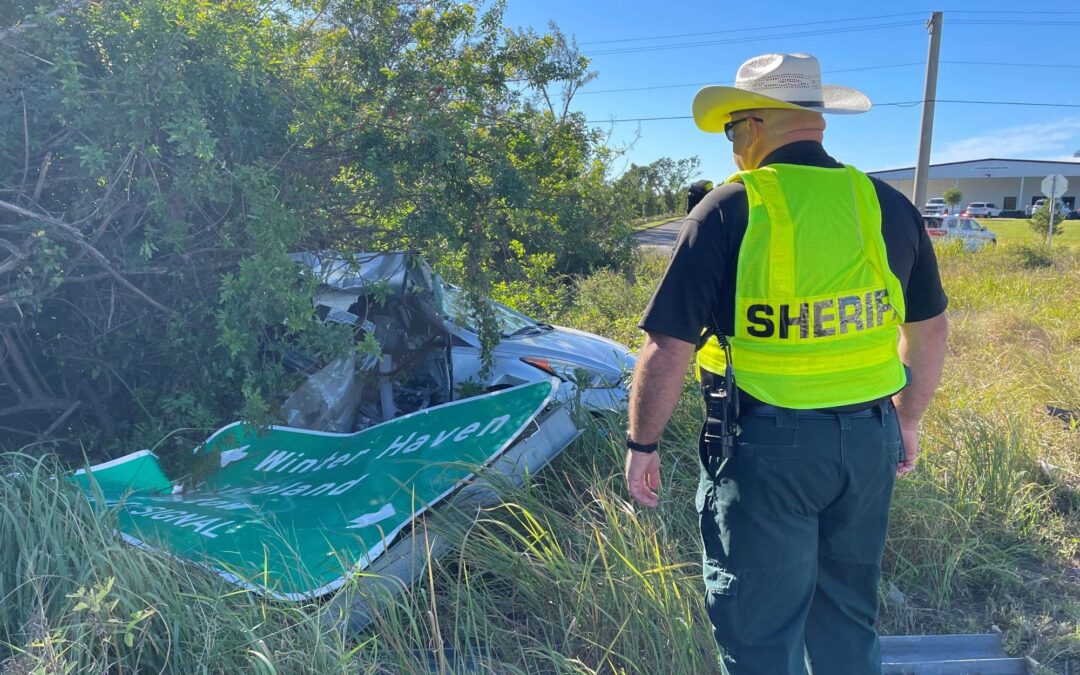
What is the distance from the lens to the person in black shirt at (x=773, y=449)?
186 centimetres

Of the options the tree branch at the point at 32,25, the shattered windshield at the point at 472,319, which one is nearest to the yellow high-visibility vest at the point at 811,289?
the tree branch at the point at 32,25

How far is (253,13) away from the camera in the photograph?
369cm

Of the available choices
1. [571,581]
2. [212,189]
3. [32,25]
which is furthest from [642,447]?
[32,25]

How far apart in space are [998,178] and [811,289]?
3465 inches

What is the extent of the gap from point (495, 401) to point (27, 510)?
196cm

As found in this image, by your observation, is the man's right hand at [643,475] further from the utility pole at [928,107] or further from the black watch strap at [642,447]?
the utility pole at [928,107]

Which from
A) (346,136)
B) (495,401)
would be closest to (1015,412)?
(495,401)

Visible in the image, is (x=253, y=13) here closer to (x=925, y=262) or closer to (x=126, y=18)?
(x=126, y=18)

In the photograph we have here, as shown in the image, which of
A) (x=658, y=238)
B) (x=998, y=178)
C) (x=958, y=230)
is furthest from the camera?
(x=998, y=178)

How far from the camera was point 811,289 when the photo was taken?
71.8 inches

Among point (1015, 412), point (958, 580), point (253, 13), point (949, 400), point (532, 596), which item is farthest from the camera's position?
point (949, 400)

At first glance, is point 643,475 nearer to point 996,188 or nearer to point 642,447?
point 642,447

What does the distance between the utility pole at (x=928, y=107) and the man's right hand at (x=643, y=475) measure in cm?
1631

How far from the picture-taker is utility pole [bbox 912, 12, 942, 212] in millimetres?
15477
